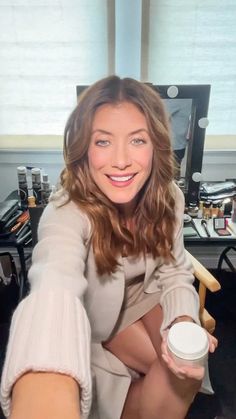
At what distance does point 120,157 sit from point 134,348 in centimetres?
62

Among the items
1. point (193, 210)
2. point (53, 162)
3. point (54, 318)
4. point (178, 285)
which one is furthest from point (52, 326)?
point (53, 162)

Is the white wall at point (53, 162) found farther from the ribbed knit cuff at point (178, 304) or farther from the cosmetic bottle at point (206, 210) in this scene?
the ribbed knit cuff at point (178, 304)

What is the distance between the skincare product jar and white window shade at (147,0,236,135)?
129 cm

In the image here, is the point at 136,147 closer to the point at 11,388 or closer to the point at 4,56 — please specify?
the point at 11,388

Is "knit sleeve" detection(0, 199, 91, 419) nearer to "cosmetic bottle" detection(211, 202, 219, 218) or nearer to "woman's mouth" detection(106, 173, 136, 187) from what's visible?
"woman's mouth" detection(106, 173, 136, 187)

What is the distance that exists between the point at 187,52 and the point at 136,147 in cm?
102

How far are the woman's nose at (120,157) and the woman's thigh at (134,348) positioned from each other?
0.56 m

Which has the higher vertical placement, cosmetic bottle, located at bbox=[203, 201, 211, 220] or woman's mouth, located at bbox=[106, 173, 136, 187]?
woman's mouth, located at bbox=[106, 173, 136, 187]

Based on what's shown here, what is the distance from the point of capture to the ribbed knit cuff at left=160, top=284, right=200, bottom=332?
93 cm

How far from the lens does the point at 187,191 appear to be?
155 cm

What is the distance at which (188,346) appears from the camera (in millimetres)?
735

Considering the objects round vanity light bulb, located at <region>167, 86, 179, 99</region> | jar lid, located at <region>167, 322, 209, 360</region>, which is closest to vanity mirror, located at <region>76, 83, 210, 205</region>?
round vanity light bulb, located at <region>167, 86, 179, 99</region>

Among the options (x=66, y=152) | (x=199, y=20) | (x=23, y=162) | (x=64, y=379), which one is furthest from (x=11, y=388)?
(x=199, y=20)

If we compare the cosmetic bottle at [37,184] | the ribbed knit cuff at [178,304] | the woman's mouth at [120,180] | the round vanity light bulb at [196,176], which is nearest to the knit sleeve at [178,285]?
the ribbed knit cuff at [178,304]
